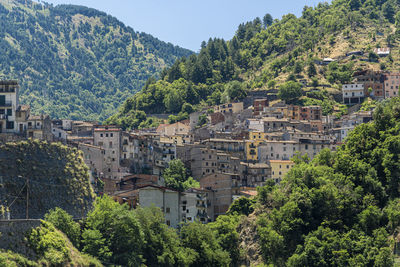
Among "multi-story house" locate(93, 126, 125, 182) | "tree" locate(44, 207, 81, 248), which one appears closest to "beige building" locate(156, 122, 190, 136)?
"multi-story house" locate(93, 126, 125, 182)

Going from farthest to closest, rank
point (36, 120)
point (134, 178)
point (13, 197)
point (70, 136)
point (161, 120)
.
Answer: point (161, 120)
point (70, 136)
point (134, 178)
point (36, 120)
point (13, 197)

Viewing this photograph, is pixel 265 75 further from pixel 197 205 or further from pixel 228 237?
pixel 228 237

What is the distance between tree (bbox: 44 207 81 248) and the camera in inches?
2904

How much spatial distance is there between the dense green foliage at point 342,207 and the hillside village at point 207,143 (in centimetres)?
1136

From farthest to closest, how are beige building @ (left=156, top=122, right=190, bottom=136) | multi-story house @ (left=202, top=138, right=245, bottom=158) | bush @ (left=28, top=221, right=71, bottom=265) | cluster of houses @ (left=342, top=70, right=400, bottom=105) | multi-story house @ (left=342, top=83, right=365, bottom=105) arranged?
multi-story house @ (left=342, top=83, right=365, bottom=105) < cluster of houses @ (left=342, top=70, right=400, bottom=105) < beige building @ (left=156, top=122, right=190, bottom=136) < multi-story house @ (left=202, top=138, right=245, bottom=158) < bush @ (left=28, top=221, right=71, bottom=265)

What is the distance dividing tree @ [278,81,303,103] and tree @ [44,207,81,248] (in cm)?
8973

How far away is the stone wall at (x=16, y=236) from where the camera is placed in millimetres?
61781

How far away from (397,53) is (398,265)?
360 ft

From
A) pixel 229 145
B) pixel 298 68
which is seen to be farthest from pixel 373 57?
pixel 229 145

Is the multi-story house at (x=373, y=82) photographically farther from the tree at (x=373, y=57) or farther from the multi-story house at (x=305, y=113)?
the tree at (x=373, y=57)

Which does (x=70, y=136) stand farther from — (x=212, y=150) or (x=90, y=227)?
(x=90, y=227)

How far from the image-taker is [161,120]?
6506 inches

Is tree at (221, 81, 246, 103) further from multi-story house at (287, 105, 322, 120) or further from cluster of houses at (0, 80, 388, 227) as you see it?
multi-story house at (287, 105, 322, 120)

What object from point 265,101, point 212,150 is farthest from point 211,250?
point 265,101
